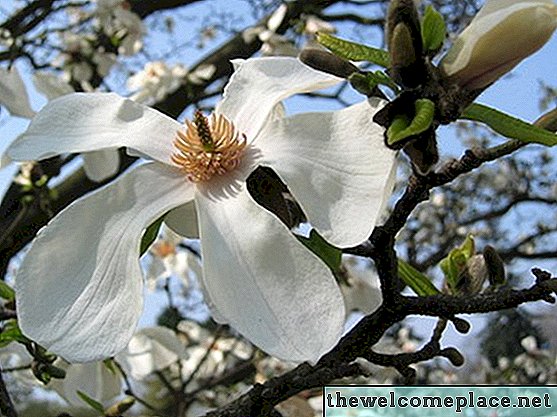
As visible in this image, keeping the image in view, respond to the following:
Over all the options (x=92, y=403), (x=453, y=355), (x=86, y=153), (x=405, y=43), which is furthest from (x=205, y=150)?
(x=86, y=153)

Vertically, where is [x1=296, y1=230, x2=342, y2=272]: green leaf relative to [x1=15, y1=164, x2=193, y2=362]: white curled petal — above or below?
below

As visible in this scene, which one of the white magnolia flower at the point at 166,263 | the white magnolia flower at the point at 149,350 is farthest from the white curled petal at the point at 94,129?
the white magnolia flower at the point at 166,263

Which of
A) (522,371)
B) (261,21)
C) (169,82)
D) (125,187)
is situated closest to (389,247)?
(125,187)

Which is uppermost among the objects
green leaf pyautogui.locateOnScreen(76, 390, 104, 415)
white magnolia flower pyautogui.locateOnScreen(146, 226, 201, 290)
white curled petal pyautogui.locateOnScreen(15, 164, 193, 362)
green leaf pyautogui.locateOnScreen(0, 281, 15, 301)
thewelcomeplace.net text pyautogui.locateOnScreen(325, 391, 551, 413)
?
white curled petal pyautogui.locateOnScreen(15, 164, 193, 362)

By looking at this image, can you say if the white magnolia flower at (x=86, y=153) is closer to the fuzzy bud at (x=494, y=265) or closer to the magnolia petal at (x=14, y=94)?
the magnolia petal at (x=14, y=94)

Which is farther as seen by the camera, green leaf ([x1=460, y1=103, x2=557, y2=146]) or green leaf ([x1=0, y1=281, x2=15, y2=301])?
green leaf ([x1=0, y1=281, x2=15, y2=301])

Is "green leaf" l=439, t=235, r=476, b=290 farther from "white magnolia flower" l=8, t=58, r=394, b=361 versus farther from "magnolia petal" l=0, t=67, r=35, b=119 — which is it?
"magnolia petal" l=0, t=67, r=35, b=119

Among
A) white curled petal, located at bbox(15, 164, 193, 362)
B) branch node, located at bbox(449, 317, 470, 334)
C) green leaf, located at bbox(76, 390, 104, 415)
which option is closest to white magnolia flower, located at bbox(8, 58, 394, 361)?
white curled petal, located at bbox(15, 164, 193, 362)
